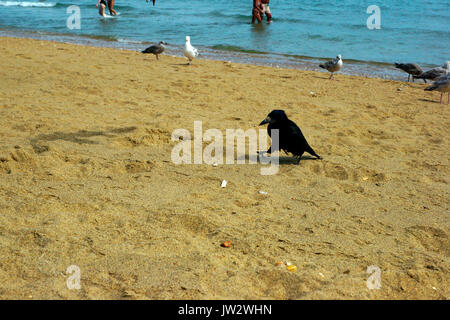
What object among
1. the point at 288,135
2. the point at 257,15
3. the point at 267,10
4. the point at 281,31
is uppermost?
the point at 267,10

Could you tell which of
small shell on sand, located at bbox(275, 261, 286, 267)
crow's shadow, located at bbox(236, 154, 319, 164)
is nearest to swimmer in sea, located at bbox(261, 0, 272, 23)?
crow's shadow, located at bbox(236, 154, 319, 164)

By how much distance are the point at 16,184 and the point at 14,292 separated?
159 centimetres


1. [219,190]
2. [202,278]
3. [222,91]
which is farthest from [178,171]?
[222,91]

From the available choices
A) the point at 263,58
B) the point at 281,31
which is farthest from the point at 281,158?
the point at 281,31

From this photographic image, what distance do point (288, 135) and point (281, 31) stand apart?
14.2m

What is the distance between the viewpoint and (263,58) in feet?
42.6

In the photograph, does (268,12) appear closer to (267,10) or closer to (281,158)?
(267,10)

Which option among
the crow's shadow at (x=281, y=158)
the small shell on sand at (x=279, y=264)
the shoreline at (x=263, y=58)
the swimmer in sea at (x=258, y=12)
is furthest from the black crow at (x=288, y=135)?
the swimmer in sea at (x=258, y=12)

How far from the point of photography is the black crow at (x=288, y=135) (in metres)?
4.71

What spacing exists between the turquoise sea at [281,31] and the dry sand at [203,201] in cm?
611

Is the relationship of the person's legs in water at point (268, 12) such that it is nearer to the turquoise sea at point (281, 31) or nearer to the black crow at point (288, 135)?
the turquoise sea at point (281, 31)

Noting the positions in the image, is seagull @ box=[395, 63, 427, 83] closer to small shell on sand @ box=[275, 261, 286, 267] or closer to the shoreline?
the shoreline

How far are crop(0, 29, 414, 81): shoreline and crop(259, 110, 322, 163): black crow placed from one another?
7165mm

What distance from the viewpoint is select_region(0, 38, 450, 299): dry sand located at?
Answer: 2.64 metres
